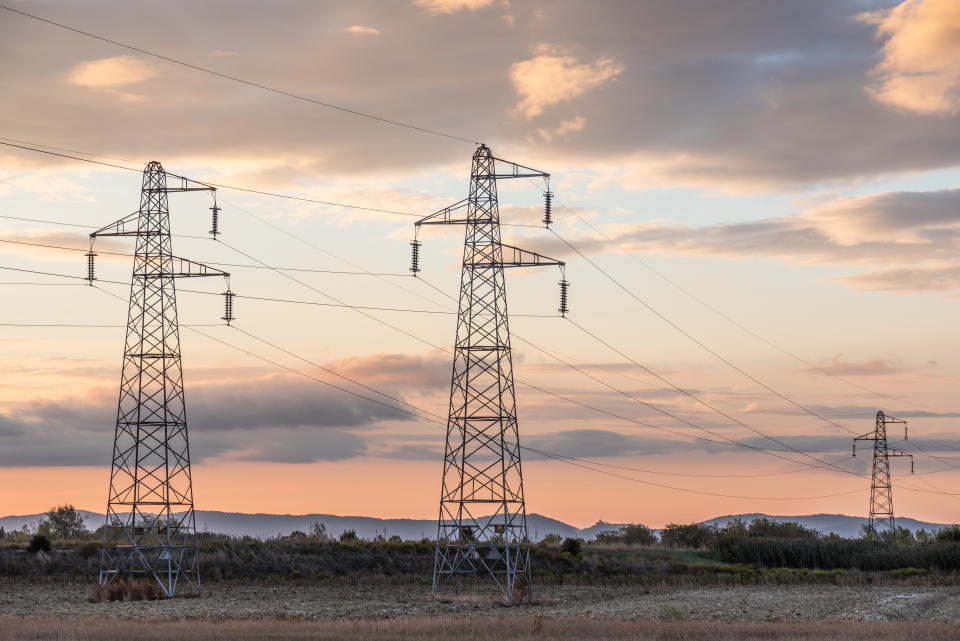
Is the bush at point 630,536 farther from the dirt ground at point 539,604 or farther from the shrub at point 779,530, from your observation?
the dirt ground at point 539,604

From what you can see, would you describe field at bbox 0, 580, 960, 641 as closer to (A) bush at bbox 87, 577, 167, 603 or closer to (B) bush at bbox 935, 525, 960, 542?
(A) bush at bbox 87, 577, 167, 603

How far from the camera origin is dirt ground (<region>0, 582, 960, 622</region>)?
2623 inches

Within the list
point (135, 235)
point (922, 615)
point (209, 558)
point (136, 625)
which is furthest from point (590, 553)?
point (136, 625)

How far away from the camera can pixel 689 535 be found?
136375 mm

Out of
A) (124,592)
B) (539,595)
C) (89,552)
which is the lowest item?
(539,595)

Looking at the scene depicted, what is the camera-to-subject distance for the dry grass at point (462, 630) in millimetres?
52750

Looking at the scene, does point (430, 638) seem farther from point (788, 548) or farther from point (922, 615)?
point (788, 548)

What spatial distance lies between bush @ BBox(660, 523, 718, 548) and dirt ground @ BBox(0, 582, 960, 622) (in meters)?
43.2

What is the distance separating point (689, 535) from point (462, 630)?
8504 centimetres

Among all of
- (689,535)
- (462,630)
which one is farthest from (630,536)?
(462,630)

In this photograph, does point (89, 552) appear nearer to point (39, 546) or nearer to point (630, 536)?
point (39, 546)

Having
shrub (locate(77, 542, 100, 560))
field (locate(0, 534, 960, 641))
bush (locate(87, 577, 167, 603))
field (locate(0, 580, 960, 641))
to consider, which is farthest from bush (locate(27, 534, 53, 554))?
bush (locate(87, 577, 167, 603))

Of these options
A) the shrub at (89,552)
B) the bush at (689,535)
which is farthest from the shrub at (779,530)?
the shrub at (89,552)

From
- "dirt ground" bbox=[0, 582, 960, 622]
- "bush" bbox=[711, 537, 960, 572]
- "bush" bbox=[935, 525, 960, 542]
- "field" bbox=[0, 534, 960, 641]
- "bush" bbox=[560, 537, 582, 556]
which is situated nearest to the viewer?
"field" bbox=[0, 534, 960, 641]
